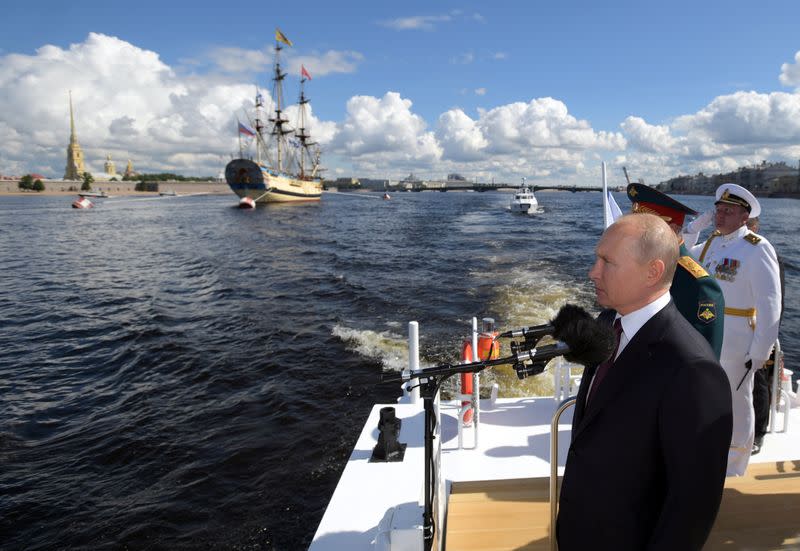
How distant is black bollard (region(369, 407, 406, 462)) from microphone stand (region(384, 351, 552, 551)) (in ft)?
5.93

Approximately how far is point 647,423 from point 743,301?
2984 millimetres

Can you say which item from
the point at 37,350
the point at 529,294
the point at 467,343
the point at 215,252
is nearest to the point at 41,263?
the point at 215,252

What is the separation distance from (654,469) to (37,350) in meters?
15.0

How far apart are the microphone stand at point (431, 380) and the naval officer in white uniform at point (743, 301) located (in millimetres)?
2709

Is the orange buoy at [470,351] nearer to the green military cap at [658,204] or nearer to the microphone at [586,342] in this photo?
the green military cap at [658,204]

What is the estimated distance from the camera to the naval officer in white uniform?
3.53 meters

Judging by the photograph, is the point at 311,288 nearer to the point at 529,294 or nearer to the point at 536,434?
the point at 529,294

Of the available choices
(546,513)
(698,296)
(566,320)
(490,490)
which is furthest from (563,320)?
(490,490)

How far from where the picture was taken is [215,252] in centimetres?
2844

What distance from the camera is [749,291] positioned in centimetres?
364

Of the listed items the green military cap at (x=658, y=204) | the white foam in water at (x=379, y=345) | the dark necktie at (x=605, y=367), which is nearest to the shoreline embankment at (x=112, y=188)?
the white foam in water at (x=379, y=345)

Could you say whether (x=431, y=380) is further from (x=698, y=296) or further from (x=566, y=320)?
(x=698, y=296)

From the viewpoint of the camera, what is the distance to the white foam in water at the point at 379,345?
1055 centimetres

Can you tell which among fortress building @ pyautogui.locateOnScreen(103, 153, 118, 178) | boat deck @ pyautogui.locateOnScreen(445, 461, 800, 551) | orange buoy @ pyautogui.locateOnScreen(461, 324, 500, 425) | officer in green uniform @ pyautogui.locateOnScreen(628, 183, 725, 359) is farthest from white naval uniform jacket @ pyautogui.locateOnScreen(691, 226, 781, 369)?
fortress building @ pyautogui.locateOnScreen(103, 153, 118, 178)
